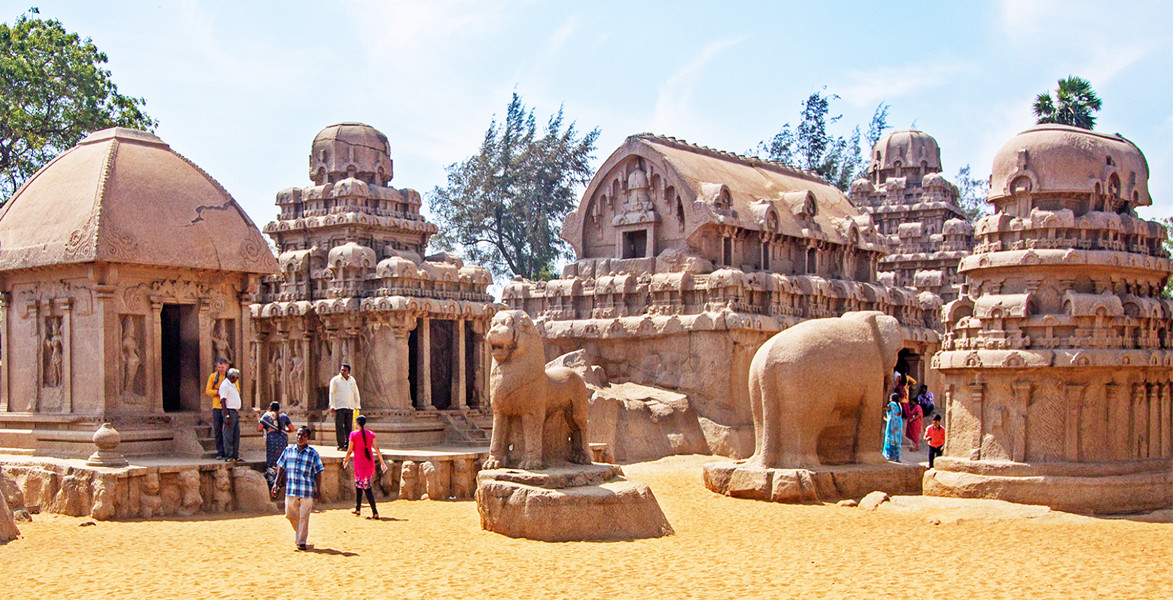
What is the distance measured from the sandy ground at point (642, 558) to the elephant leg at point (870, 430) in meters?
1.46

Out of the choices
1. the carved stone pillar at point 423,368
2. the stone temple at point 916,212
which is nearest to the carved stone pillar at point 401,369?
the carved stone pillar at point 423,368

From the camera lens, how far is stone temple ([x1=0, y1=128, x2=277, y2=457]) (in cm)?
1631

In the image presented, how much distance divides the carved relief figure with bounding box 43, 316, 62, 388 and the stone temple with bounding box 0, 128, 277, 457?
0.06 feet

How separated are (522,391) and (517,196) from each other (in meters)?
28.4

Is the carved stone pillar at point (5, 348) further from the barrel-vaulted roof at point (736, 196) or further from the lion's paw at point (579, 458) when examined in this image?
the barrel-vaulted roof at point (736, 196)

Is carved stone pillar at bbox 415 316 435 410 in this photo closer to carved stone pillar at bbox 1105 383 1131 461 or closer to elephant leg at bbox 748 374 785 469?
elephant leg at bbox 748 374 785 469

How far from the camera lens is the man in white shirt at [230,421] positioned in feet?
53.9

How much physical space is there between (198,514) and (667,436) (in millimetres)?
8834

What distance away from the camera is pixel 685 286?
2277 centimetres

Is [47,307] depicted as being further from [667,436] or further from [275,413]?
[667,436]

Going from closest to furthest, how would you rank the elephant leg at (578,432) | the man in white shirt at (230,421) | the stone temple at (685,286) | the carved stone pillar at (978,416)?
the elephant leg at (578,432), the man in white shirt at (230,421), the carved stone pillar at (978,416), the stone temple at (685,286)

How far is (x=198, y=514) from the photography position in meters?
15.5

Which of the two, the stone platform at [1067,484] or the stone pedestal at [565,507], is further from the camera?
the stone platform at [1067,484]

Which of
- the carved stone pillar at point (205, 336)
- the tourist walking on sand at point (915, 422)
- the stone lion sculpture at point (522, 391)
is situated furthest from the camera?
the tourist walking on sand at point (915, 422)
